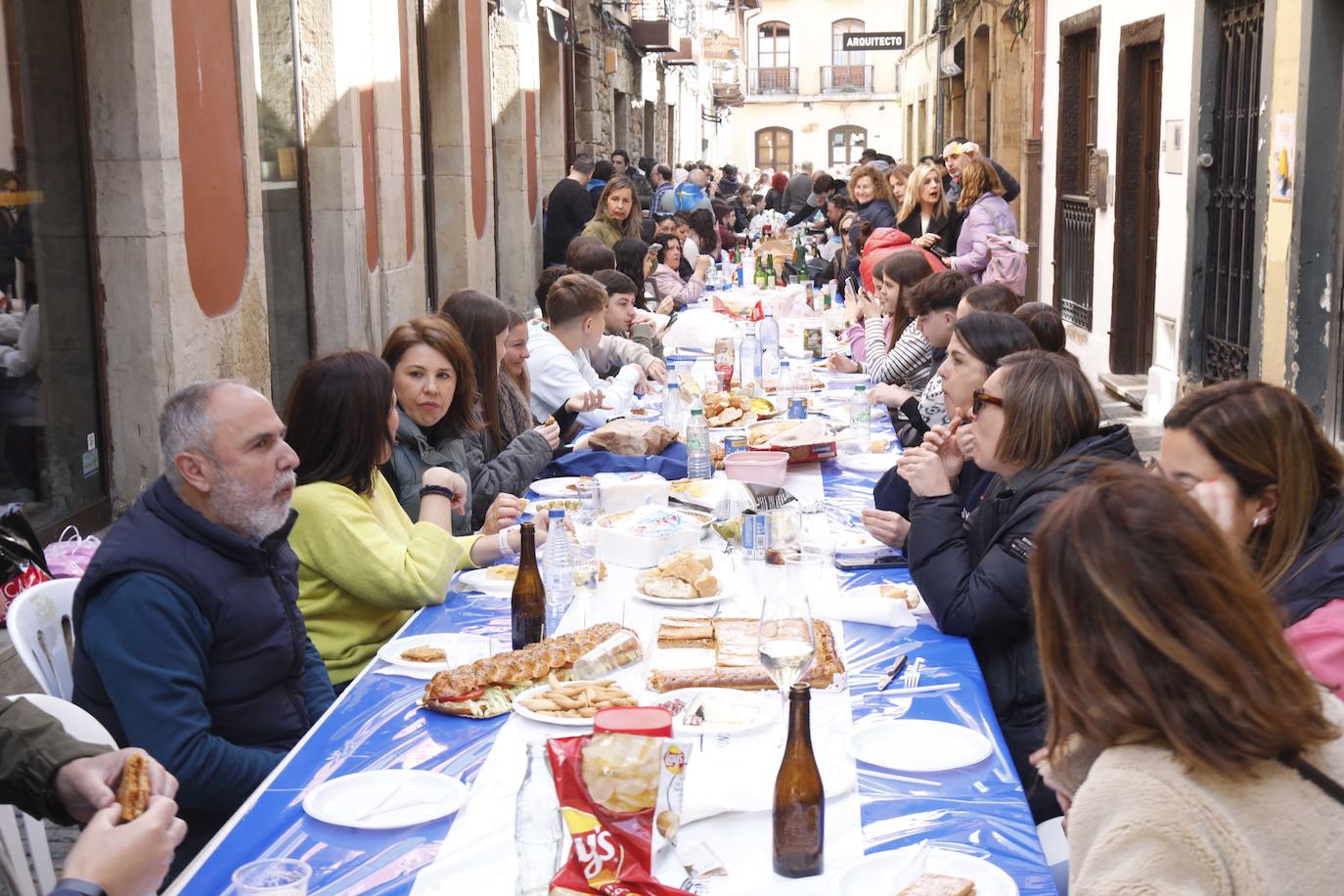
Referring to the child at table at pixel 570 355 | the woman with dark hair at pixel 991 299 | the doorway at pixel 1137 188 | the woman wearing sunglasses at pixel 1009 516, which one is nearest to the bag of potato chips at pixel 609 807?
the woman wearing sunglasses at pixel 1009 516

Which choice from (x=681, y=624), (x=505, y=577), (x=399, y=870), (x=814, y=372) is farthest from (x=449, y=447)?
(x=814, y=372)

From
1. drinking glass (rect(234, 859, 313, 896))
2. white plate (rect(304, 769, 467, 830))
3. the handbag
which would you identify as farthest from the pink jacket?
the handbag

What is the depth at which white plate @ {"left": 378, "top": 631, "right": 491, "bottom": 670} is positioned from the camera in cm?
326

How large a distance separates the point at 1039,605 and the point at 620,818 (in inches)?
25.3

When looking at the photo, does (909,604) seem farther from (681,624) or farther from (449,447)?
(449,447)

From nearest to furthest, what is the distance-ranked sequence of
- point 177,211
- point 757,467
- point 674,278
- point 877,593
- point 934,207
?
1. point 877,593
2. point 757,467
3. point 177,211
4. point 934,207
5. point 674,278

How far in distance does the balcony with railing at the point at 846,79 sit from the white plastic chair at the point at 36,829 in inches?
2172

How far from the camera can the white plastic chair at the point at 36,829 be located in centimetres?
279

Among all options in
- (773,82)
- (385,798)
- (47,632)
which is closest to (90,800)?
(385,798)

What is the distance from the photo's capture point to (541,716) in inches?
112

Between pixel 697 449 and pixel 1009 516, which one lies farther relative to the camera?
pixel 697 449

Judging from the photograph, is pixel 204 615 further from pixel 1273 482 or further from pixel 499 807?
pixel 1273 482

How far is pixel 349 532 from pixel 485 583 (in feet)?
1.56

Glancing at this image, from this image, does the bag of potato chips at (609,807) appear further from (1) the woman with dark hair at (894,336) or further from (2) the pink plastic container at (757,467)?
(1) the woman with dark hair at (894,336)
